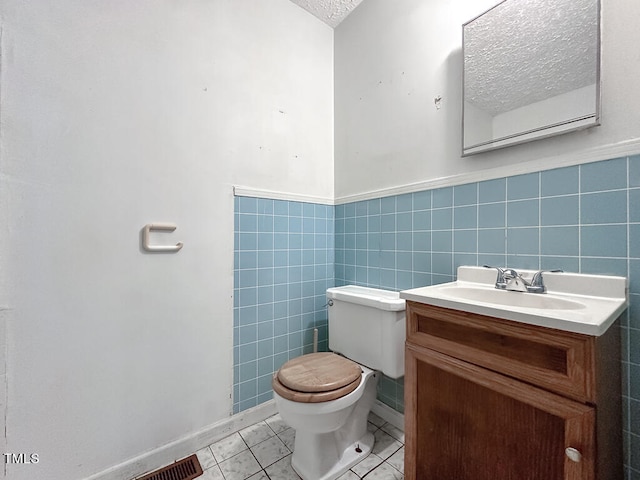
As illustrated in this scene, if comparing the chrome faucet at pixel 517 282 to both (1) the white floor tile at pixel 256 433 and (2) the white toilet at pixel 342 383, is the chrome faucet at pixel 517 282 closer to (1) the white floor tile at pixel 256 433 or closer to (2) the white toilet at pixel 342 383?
(2) the white toilet at pixel 342 383

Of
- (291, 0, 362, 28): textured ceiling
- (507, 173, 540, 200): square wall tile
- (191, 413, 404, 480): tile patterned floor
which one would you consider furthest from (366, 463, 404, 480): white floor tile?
(291, 0, 362, 28): textured ceiling

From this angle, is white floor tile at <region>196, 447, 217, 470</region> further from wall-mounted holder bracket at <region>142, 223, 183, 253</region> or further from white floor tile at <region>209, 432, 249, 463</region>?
wall-mounted holder bracket at <region>142, 223, 183, 253</region>

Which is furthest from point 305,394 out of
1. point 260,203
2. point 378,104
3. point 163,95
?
point 378,104

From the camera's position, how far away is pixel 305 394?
1.05m

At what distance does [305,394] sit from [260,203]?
0.99 metres

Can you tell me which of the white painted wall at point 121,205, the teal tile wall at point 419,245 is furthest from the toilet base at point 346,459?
A: the white painted wall at point 121,205

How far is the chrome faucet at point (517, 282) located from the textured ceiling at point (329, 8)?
1.78 m

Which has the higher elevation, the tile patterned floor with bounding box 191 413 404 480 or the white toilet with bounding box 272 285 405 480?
the white toilet with bounding box 272 285 405 480

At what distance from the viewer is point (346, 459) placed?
122 centimetres

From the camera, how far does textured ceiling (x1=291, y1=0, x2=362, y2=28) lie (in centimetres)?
168

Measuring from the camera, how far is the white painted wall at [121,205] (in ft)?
3.24

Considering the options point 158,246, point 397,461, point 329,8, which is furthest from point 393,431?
point 329,8

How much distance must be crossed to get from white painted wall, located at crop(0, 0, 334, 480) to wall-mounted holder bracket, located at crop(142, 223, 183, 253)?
35mm

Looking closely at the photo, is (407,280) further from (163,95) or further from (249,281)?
(163,95)
